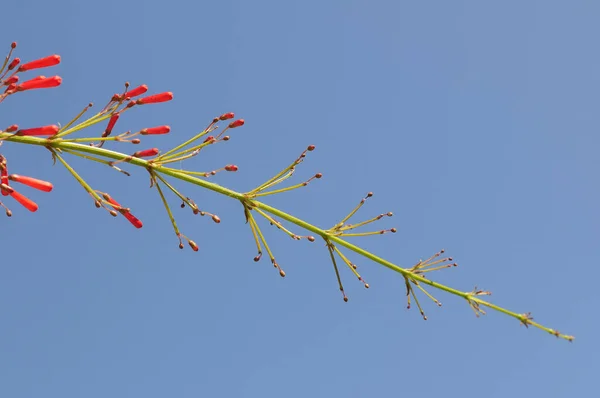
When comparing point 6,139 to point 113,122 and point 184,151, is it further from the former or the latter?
point 184,151

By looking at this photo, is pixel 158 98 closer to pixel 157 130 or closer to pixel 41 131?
pixel 157 130

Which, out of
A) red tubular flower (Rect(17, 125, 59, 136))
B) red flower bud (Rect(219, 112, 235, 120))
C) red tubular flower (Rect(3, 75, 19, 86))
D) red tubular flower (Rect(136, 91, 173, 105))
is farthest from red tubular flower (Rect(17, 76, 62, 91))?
red flower bud (Rect(219, 112, 235, 120))

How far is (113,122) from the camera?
258 inches

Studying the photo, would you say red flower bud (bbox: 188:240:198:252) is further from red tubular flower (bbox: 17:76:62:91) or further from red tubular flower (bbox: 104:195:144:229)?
red tubular flower (bbox: 17:76:62:91)

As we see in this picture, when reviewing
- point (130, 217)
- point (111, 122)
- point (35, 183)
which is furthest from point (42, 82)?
point (130, 217)

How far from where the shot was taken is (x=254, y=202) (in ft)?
23.1

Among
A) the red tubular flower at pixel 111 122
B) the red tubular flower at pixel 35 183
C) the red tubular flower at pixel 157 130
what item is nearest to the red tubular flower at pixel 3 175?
the red tubular flower at pixel 35 183

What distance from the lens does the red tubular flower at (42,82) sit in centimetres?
621

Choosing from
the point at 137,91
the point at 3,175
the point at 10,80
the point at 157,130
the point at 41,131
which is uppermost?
the point at 137,91

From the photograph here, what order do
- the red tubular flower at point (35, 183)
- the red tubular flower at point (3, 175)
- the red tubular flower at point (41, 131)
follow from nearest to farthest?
the red tubular flower at point (3, 175), the red tubular flower at point (35, 183), the red tubular flower at point (41, 131)

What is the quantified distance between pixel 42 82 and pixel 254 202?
236cm

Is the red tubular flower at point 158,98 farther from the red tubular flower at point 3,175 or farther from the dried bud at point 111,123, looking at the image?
the red tubular flower at point 3,175

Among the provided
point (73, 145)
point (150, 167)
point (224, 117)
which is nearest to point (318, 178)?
point (224, 117)

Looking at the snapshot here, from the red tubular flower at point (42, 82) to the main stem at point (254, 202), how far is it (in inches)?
19.3
